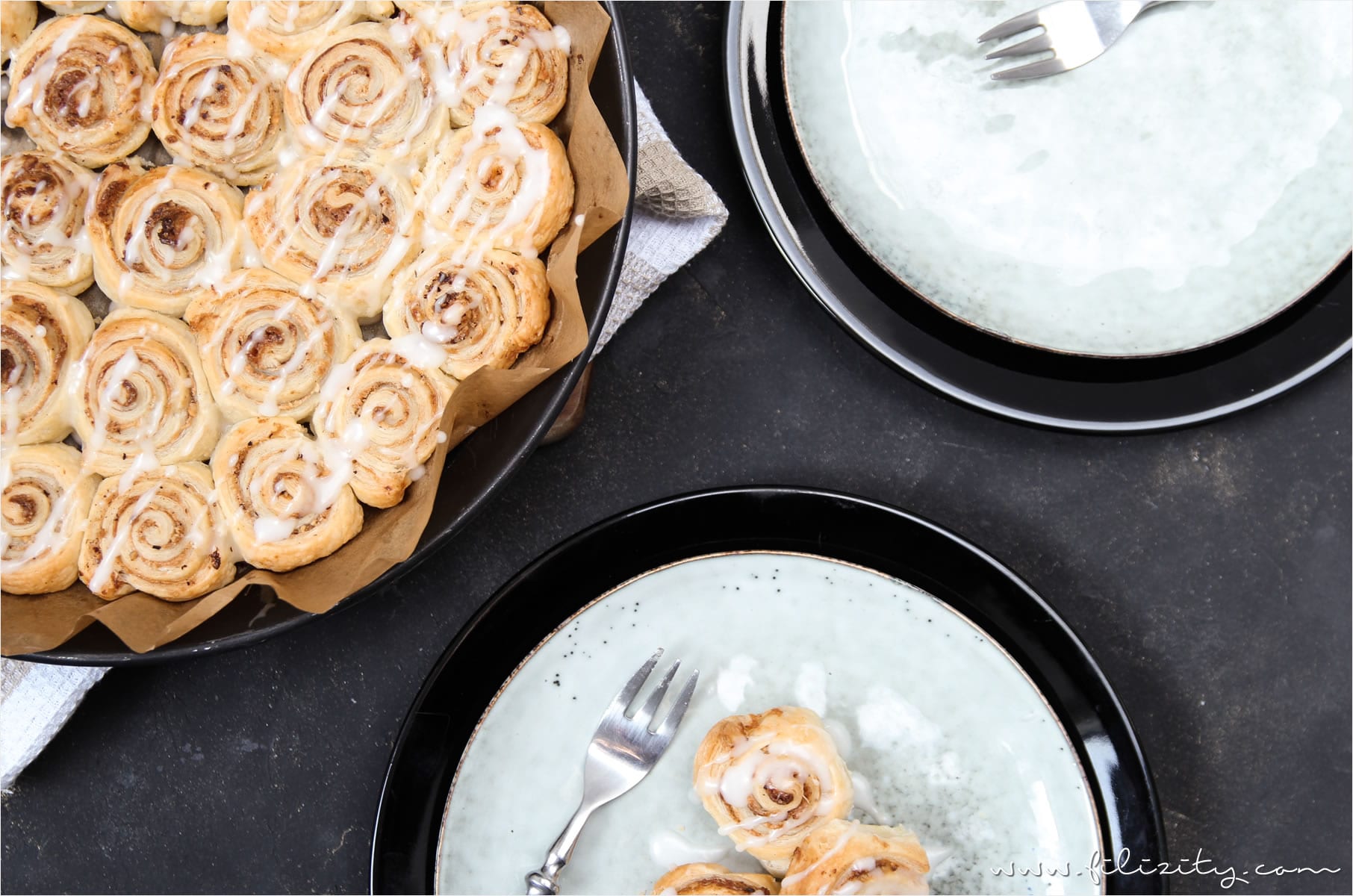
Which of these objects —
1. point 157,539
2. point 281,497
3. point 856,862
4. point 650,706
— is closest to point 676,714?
point 650,706

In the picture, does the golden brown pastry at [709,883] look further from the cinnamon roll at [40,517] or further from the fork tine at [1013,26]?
the fork tine at [1013,26]

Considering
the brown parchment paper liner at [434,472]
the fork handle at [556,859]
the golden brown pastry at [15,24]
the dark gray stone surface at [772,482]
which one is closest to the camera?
the brown parchment paper liner at [434,472]

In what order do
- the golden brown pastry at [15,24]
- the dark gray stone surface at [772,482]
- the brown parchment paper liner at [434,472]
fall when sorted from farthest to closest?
the dark gray stone surface at [772,482] < the golden brown pastry at [15,24] < the brown parchment paper liner at [434,472]

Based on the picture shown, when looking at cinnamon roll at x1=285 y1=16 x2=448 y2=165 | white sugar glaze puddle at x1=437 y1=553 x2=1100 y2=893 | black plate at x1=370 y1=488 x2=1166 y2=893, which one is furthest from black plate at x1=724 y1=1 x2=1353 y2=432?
cinnamon roll at x1=285 y1=16 x2=448 y2=165

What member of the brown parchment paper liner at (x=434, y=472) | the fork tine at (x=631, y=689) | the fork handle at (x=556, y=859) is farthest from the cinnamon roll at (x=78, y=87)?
the fork handle at (x=556, y=859)

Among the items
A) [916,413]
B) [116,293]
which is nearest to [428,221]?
[116,293]

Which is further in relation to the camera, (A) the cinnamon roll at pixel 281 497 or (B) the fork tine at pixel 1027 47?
(B) the fork tine at pixel 1027 47

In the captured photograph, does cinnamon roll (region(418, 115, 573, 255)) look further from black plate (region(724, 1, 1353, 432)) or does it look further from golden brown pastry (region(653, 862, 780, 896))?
golden brown pastry (region(653, 862, 780, 896))

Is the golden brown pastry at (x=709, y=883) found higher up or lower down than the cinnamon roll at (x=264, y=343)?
higher up

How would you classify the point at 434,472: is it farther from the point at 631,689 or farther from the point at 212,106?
the point at 212,106
